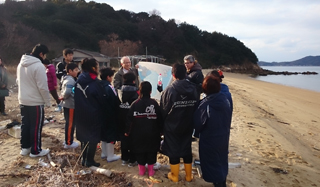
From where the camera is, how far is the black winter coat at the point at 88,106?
→ 3.38 meters

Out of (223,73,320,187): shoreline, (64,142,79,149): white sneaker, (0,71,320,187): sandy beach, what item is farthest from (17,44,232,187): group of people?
(223,73,320,187): shoreline

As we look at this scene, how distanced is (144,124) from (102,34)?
43521 millimetres

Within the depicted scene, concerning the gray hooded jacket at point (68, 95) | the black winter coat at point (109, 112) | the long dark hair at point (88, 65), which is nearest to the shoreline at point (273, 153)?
the black winter coat at point (109, 112)

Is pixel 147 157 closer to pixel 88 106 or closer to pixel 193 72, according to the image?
pixel 88 106

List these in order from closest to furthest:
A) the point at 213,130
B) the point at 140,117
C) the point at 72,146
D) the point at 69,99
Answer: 1. the point at 213,130
2. the point at 140,117
3. the point at 69,99
4. the point at 72,146

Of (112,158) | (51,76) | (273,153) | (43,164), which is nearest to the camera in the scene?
(43,164)

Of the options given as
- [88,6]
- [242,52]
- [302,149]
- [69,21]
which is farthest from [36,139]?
[242,52]

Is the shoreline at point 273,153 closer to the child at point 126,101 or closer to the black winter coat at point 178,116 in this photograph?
the black winter coat at point 178,116

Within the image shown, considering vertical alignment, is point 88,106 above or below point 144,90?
below

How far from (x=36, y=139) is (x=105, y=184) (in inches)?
62.4

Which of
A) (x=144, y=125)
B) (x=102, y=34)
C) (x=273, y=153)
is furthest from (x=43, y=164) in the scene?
(x=102, y=34)

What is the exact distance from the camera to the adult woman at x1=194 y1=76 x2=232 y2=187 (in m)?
2.88

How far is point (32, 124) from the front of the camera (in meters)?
3.79

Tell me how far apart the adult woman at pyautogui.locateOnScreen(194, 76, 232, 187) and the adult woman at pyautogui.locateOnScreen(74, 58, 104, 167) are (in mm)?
1493
